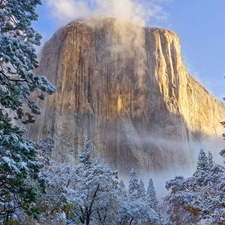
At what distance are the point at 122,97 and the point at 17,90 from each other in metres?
77.6

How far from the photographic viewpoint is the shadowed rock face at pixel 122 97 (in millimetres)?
75875

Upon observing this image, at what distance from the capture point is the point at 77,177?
2106 cm

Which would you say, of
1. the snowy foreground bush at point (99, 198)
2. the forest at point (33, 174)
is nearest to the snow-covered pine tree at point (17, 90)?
the forest at point (33, 174)

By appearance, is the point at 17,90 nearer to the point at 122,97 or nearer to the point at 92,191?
the point at 92,191

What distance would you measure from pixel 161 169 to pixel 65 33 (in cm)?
4517

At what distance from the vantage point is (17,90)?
756cm

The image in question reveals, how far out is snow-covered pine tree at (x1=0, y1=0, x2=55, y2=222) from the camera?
691 cm

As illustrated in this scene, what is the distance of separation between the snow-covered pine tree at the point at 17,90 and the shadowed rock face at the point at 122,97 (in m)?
63.2

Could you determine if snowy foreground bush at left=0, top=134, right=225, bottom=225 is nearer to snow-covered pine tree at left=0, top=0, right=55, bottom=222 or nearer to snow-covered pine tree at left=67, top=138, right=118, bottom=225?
snow-covered pine tree at left=67, top=138, right=118, bottom=225

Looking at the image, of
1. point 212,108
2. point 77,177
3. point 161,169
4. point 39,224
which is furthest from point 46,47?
point 39,224

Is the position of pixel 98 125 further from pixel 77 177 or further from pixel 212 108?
pixel 77 177

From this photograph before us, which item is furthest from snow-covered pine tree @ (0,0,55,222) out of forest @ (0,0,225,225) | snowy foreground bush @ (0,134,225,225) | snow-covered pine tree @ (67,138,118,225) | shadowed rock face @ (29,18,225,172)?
shadowed rock face @ (29,18,225,172)

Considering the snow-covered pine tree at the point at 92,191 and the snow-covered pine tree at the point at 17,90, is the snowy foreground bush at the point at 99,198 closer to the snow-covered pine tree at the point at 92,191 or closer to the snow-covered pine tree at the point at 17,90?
the snow-covered pine tree at the point at 92,191

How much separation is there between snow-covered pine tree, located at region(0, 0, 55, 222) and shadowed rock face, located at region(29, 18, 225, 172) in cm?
6319
